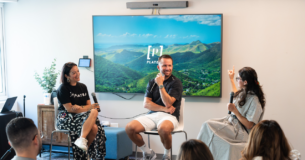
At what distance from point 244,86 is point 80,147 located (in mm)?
1863

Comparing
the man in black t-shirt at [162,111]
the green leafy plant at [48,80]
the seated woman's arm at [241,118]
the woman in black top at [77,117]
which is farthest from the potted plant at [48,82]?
the seated woman's arm at [241,118]

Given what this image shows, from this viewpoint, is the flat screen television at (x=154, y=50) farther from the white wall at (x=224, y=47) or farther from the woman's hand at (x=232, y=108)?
the woman's hand at (x=232, y=108)

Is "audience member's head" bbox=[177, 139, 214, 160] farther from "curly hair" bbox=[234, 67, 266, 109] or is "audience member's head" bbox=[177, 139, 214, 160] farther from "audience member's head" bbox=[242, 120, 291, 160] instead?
"curly hair" bbox=[234, 67, 266, 109]

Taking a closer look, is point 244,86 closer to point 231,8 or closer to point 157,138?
point 231,8

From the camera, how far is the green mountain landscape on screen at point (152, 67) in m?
3.85

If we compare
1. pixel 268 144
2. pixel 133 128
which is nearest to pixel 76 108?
pixel 133 128

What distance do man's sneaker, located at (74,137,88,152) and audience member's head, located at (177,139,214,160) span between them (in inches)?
71.8

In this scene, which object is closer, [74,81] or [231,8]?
[74,81]

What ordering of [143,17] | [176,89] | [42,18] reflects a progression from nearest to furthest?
→ [176,89]
[143,17]
[42,18]

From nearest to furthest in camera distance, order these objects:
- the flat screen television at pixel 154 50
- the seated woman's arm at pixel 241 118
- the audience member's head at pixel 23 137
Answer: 1. the audience member's head at pixel 23 137
2. the seated woman's arm at pixel 241 118
3. the flat screen television at pixel 154 50

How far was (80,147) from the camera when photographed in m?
3.05

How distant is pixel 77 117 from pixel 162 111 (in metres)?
0.99

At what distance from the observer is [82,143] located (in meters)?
3.05

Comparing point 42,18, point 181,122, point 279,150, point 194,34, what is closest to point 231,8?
point 194,34
